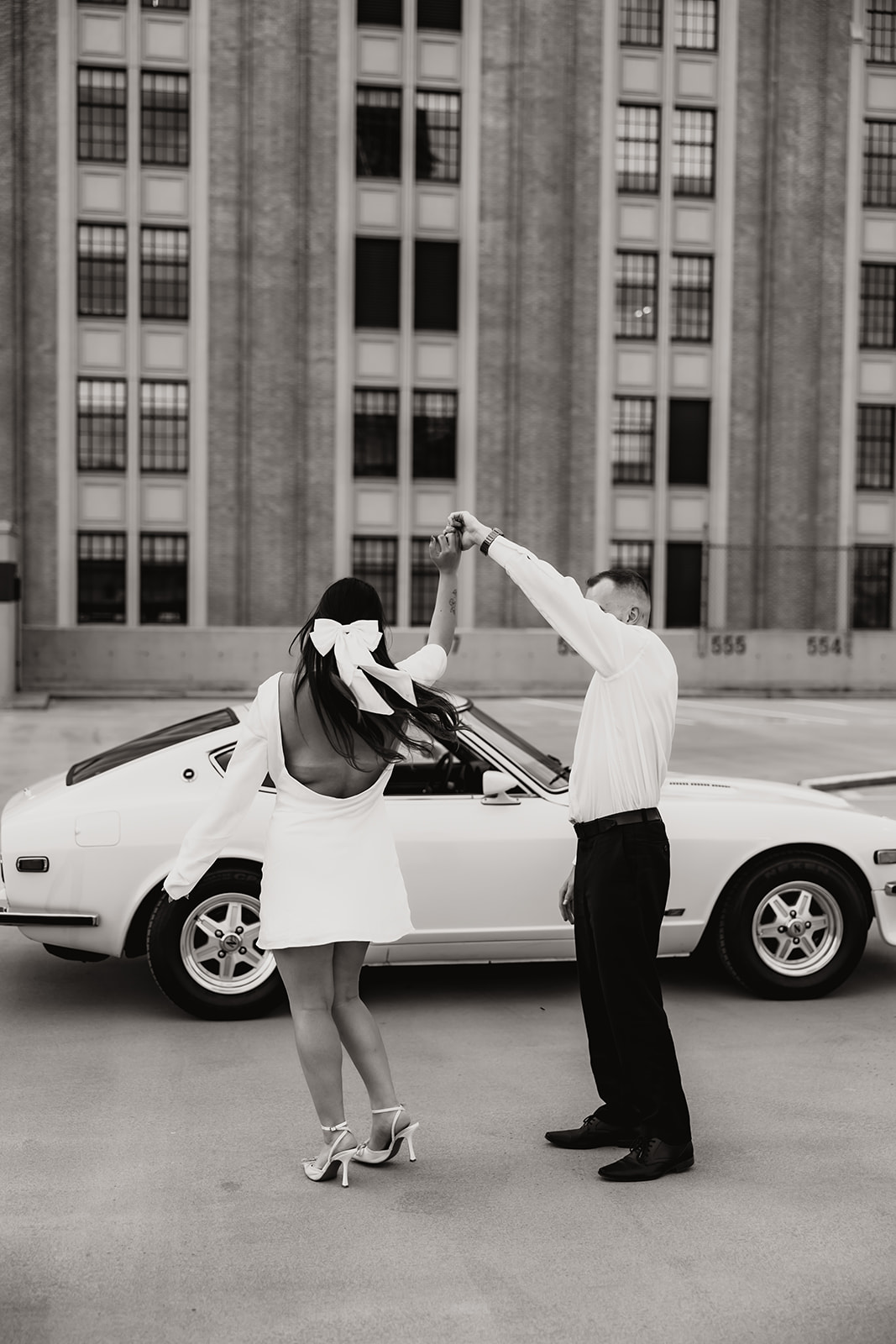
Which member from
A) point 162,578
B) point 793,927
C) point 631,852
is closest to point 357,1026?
point 631,852

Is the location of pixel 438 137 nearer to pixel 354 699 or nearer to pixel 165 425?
pixel 165 425

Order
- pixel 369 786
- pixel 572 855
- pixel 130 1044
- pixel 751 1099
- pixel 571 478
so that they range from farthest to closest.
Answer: pixel 571 478
pixel 572 855
pixel 130 1044
pixel 751 1099
pixel 369 786

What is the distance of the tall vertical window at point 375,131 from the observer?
35.1 meters

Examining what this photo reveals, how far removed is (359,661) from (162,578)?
3156 cm

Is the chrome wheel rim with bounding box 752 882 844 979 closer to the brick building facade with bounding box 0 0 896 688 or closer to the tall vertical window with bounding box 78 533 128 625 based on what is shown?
the brick building facade with bounding box 0 0 896 688

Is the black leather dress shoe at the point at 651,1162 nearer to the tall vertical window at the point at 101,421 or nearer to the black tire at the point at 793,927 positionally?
the black tire at the point at 793,927

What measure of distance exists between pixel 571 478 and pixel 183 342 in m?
10.3

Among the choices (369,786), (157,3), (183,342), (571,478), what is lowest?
(369,786)

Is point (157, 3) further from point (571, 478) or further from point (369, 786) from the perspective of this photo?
point (369, 786)

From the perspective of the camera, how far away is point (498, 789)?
251 inches

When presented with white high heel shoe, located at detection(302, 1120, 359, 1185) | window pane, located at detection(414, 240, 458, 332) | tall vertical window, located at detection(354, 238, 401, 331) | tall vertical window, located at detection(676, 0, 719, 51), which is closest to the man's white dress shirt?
white high heel shoe, located at detection(302, 1120, 359, 1185)

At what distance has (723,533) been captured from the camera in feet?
121

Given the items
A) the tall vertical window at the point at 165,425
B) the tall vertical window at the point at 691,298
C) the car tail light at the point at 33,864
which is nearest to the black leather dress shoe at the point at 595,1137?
the car tail light at the point at 33,864

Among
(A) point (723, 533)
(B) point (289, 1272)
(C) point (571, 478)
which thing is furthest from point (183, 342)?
(B) point (289, 1272)
